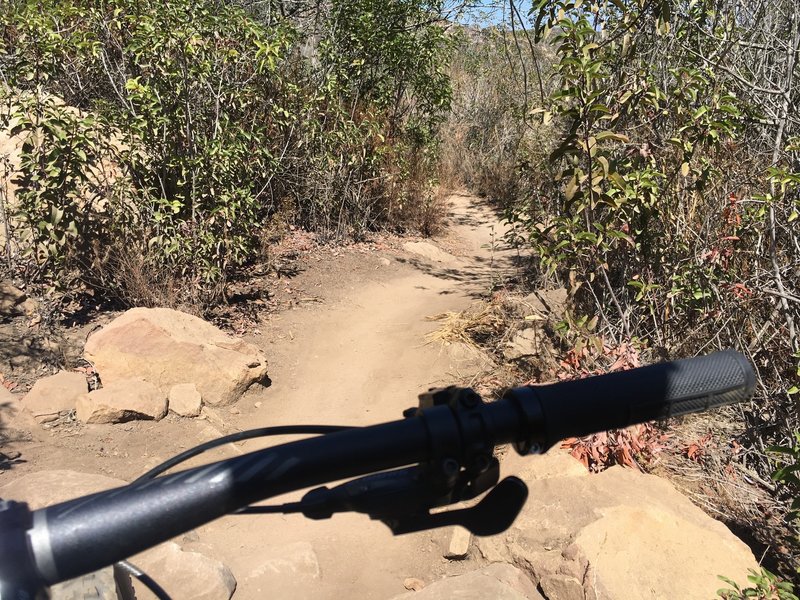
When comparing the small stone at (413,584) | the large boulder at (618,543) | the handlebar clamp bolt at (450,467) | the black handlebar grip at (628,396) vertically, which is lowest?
the small stone at (413,584)

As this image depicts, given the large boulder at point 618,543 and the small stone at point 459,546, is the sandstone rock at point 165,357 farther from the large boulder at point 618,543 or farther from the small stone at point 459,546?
the large boulder at point 618,543

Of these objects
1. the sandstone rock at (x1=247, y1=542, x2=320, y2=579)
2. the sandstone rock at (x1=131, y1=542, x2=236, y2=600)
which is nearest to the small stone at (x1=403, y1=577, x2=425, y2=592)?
the sandstone rock at (x1=247, y1=542, x2=320, y2=579)

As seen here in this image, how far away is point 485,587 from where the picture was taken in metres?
3.77

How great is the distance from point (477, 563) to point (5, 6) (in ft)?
29.2

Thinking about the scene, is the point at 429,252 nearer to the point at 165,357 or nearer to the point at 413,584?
the point at 165,357

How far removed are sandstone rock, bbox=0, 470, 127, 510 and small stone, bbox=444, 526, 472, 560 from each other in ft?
6.66

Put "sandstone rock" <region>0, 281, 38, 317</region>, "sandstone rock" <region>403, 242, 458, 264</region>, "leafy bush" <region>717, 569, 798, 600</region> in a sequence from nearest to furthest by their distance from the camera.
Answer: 1. "leafy bush" <region>717, 569, 798, 600</region>
2. "sandstone rock" <region>0, 281, 38, 317</region>
3. "sandstone rock" <region>403, 242, 458, 264</region>

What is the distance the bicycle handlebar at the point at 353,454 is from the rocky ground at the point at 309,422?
9.56 ft

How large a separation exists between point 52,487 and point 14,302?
13.1 feet

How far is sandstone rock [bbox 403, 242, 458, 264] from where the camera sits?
11.5 meters

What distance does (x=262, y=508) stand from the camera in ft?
3.67

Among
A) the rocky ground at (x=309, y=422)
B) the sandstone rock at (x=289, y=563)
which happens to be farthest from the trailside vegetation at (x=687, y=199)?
the sandstone rock at (x=289, y=563)

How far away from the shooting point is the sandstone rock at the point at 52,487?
377 cm

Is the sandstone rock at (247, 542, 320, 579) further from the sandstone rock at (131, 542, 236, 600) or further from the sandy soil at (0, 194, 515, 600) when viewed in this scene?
the sandstone rock at (131, 542, 236, 600)
